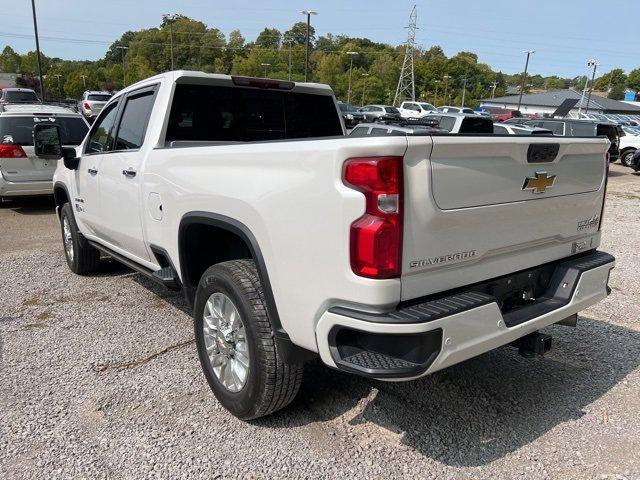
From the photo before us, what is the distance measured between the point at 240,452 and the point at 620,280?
16.0ft

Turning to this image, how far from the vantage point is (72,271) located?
19.2 ft

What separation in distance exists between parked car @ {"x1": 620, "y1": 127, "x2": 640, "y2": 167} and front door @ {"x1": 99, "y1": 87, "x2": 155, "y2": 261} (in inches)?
815

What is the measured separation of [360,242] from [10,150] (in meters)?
8.48

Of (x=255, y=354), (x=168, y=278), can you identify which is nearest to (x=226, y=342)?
(x=255, y=354)

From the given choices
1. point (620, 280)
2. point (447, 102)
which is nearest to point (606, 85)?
point (447, 102)

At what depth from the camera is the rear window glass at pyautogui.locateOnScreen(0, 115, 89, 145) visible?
885 centimetres

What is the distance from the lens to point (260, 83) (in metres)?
4.17

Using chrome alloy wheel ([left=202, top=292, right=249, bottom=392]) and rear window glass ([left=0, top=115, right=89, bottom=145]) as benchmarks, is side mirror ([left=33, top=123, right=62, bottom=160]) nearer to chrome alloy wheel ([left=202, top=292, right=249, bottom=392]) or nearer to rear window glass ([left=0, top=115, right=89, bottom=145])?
chrome alloy wheel ([left=202, top=292, right=249, bottom=392])

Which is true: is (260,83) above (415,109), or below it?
above

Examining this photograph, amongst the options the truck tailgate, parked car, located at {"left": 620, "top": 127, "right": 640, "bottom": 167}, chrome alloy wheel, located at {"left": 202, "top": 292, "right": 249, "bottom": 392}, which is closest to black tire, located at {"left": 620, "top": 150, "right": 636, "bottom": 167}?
parked car, located at {"left": 620, "top": 127, "right": 640, "bottom": 167}

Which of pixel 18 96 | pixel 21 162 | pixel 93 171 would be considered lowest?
pixel 21 162

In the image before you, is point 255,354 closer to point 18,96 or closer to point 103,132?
point 103,132

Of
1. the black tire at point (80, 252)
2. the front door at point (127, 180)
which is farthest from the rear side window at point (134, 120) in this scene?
the black tire at point (80, 252)

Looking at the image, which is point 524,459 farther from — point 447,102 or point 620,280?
point 447,102
